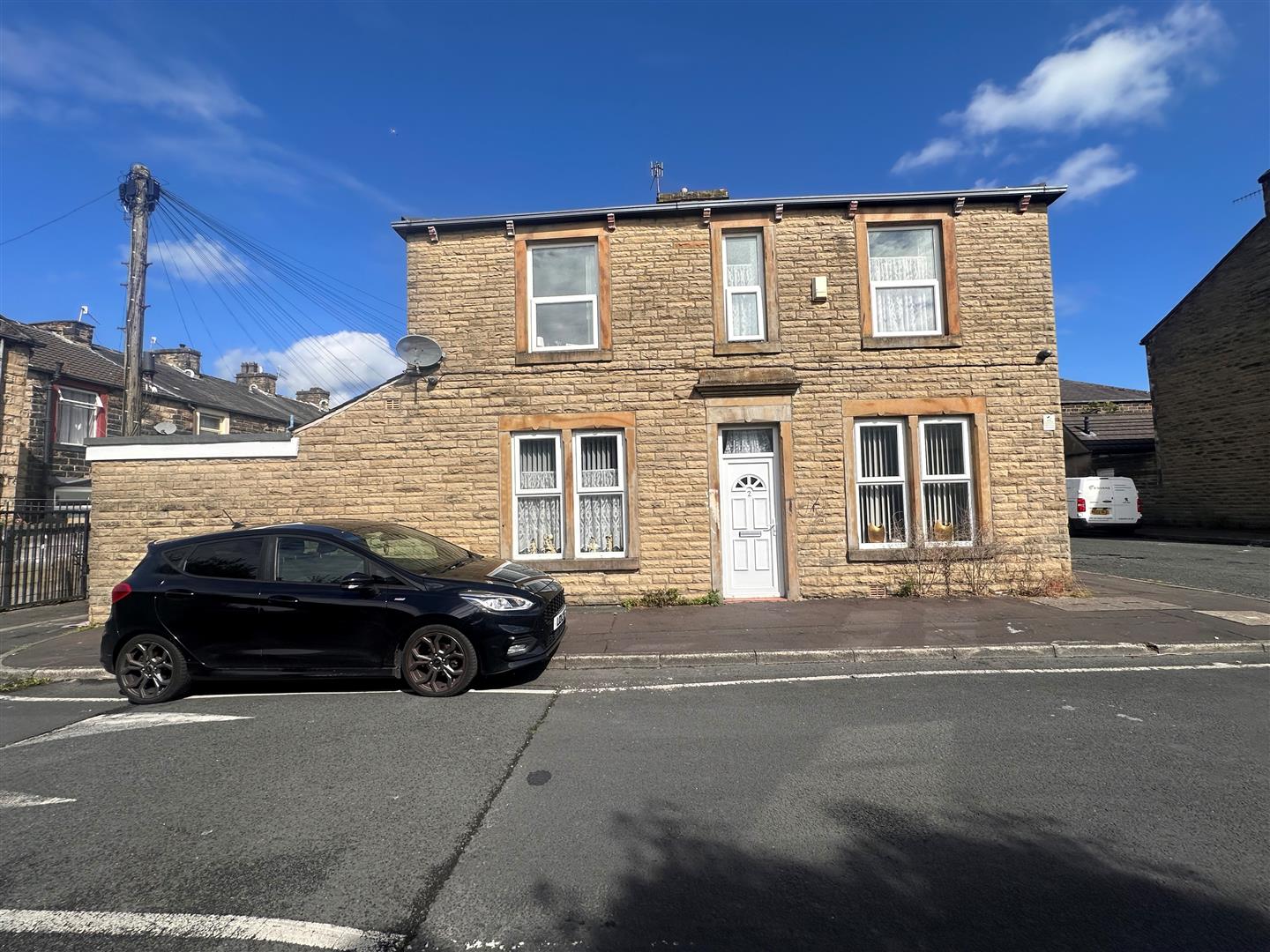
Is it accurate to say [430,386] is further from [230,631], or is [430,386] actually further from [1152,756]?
[1152,756]

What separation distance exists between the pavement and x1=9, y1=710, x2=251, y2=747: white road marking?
2.14m

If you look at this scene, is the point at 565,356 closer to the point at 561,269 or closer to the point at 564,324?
the point at 564,324

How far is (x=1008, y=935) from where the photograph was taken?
8.54 ft

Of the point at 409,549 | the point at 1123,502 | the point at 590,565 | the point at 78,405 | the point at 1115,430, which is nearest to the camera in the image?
the point at 409,549

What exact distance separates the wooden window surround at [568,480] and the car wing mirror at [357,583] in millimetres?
3905

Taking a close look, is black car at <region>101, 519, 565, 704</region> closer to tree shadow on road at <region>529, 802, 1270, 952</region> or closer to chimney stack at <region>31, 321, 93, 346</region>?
tree shadow on road at <region>529, 802, 1270, 952</region>

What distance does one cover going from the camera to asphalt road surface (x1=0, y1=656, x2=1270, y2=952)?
2.74 m

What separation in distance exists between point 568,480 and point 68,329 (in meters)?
23.5

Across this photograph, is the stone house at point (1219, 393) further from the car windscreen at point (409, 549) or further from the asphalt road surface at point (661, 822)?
the car windscreen at point (409, 549)

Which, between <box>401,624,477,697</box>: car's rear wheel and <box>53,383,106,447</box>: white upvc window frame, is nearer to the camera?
<box>401,624,477,697</box>: car's rear wheel

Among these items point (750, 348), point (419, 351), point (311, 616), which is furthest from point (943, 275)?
point (311, 616)

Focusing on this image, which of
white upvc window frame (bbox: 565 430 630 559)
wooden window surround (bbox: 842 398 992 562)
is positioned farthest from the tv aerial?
wooden window surround (bbox: 842 398 992 562)

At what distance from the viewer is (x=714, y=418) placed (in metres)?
10.1

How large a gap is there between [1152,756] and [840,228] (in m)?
8.18
